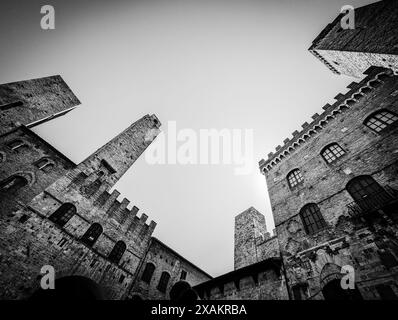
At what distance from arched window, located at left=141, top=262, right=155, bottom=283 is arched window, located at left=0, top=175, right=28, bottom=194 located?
9.56m

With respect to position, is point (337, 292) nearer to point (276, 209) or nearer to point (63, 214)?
point (276, 209)

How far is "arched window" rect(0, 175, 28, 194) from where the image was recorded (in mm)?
10409

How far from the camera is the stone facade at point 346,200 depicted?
255 inches

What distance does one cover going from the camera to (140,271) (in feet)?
46.0

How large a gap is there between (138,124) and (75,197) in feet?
31.6

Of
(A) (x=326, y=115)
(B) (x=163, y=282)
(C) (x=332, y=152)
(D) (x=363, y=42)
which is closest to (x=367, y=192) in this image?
(C) (x=332, y=152)

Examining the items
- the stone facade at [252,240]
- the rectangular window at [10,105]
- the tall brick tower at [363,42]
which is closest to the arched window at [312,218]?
the stone facade at [252,240]

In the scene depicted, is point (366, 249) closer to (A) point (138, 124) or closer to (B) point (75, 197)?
(B) point (75, 197)

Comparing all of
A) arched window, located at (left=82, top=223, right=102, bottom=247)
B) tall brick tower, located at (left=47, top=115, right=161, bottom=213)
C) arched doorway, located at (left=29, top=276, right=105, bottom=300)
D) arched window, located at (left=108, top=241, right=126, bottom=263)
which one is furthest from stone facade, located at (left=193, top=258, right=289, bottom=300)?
tall brick tower, located at (left=47, top=115, right=161, bottom=213)

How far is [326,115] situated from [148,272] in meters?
15.8

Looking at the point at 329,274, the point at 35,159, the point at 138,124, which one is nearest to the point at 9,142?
the point at 35,159

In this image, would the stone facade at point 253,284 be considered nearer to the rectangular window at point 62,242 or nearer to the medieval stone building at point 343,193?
the medieval stone building at point 343,193

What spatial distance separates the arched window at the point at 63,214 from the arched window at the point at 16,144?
4474 mm

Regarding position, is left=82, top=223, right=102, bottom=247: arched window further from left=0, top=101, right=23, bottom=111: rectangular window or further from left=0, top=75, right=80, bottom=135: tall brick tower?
left=0, top=101, right=23, bottom=111: rectangular window
